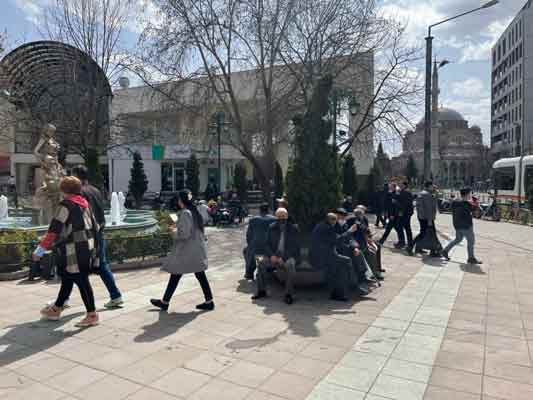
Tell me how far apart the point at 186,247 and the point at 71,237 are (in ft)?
4.47

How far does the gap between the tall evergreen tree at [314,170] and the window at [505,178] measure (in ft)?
70.8

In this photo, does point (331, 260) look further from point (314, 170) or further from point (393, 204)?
point (393, 204)

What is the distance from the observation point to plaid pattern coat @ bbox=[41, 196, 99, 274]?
4.70 meters

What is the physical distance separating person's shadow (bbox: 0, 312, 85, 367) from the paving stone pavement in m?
0.01

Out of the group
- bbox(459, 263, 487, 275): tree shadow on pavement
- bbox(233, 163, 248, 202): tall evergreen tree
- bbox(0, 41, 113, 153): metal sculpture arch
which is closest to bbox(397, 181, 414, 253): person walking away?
bbox(459, 263, 487, 275): tree shadow on pavement

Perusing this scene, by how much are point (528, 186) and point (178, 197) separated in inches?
878

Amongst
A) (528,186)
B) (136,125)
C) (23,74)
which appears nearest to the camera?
(528,186)

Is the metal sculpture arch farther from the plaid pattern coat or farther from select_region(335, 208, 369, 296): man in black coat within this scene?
select_region(335, 208, 369, 296): man in black coat

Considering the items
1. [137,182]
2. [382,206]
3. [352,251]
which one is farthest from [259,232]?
[137,182]

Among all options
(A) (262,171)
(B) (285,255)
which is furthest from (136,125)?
(B) (285,255)

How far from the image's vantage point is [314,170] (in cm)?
736

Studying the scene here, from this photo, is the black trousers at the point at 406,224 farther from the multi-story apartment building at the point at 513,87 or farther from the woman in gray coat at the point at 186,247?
the multi-story apartment building at the point at 513,87

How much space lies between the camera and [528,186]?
22.0 m

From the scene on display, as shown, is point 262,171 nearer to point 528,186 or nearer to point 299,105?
point 299,105
